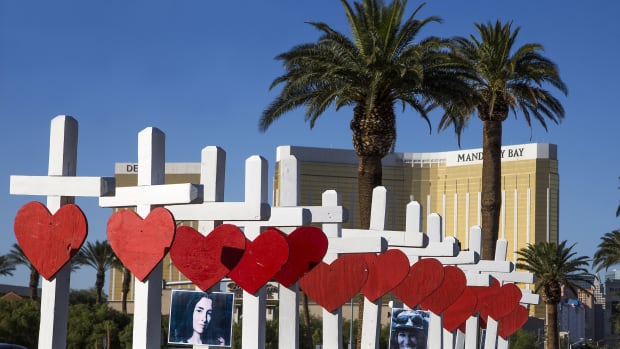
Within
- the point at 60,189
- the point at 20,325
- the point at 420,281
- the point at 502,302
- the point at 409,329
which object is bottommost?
the point at 20,325

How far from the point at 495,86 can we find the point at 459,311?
16139 millimetres

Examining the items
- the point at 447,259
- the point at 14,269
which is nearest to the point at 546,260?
the point at 14,269

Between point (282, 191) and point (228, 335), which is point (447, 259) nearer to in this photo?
point (282, 191)

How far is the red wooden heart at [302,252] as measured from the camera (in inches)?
444

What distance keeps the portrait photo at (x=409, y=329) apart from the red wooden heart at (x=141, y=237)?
632 centimetres

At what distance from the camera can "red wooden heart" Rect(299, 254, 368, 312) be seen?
1298 centimetres

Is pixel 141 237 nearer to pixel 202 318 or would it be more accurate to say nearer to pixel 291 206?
pixel 202 318

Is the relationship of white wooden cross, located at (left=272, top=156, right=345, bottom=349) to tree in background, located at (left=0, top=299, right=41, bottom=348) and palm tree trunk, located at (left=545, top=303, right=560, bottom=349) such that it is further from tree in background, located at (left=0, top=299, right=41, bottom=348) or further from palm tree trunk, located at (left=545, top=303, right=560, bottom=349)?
palm tree trunk, located at (left=545, top=303, right=560, bottom=349)

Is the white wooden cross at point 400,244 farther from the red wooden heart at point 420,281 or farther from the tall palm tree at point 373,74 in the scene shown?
the tall palm tree at point 373,74

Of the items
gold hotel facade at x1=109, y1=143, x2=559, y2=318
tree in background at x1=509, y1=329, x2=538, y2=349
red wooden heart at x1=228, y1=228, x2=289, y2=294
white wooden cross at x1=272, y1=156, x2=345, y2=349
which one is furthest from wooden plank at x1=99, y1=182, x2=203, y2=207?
gold hotel facade at x1=109, y1=143, x2=559, y2=318

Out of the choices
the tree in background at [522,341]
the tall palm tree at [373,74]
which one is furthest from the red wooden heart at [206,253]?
the tree in background at [522,341]

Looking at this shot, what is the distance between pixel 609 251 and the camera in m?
56.6

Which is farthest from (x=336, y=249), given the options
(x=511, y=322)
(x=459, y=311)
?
(x=511, y=322)

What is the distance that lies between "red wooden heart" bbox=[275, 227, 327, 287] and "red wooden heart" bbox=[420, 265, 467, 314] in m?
5.06
